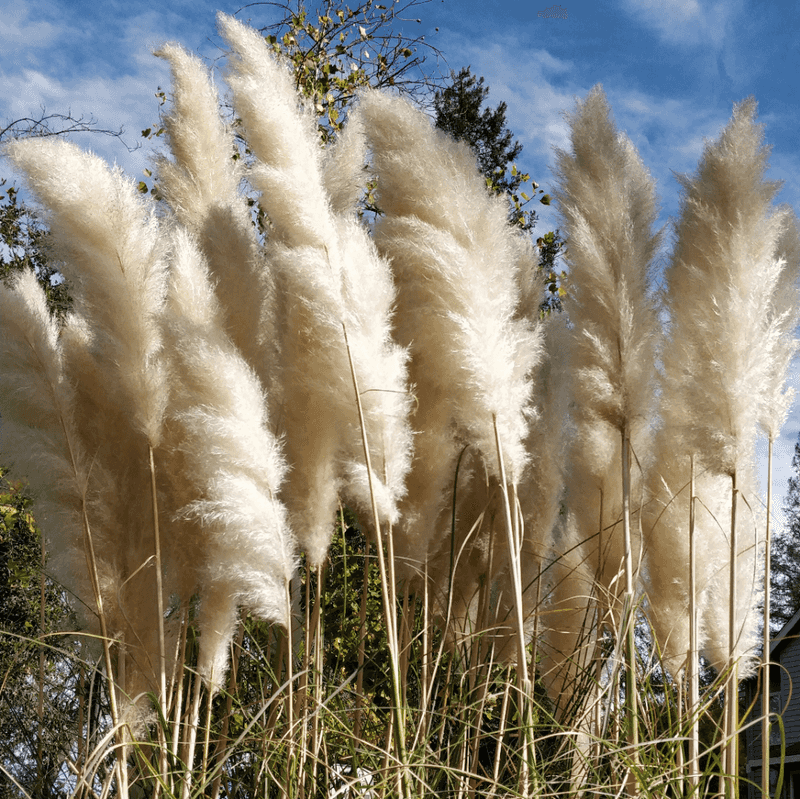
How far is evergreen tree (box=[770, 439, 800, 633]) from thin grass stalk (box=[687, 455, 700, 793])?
20390 mm

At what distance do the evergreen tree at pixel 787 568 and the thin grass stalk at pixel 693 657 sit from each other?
20390mm

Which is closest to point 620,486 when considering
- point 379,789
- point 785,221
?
point 785,221

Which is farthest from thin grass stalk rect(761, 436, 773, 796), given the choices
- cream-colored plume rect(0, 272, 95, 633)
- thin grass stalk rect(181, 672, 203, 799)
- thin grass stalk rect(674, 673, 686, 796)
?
cream-colored plume rect(0, 272, 95, 633)

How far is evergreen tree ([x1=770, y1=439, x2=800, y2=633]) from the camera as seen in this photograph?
21078 millimetres

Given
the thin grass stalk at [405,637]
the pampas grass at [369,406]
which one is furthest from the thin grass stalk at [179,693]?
the thin grass stalk at [405,637]

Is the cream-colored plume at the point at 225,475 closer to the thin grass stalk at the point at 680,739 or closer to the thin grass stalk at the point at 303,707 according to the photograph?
the thin grass stalk at the point at 303,707

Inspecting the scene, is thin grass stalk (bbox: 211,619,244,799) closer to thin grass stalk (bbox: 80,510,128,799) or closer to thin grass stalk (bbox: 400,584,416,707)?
thin grass stalk (bbox: 80,510,128,799)

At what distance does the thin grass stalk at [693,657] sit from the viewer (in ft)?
6.05

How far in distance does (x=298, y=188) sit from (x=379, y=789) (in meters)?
1.33

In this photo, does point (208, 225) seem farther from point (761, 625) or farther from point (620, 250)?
point (761, 625)

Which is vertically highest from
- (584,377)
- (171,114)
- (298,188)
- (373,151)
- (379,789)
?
(171,114)

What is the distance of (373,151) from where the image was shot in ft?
7.05

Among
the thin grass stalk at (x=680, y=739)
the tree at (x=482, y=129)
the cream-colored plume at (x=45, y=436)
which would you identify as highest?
the tree at (x=482, y=129)

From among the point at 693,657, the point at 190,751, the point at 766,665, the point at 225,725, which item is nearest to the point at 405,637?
the point at 225,725
